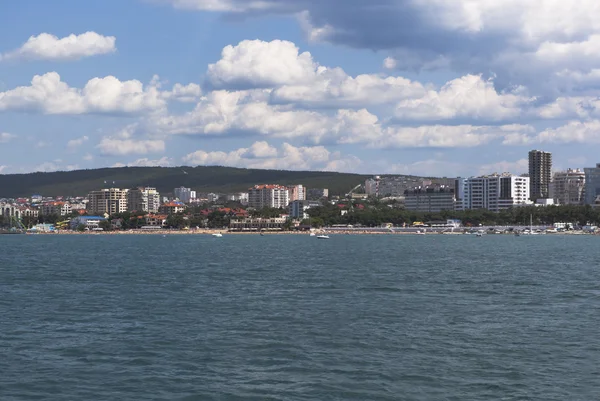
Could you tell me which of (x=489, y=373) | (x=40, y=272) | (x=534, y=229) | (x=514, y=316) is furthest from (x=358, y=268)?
(x=534, y=229)

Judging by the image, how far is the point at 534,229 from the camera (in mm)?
189875

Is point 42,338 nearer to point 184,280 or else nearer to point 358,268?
point 184,280

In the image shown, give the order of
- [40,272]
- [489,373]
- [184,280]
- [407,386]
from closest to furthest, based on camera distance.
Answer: [407,386] → [489,373] → [184,280] → [40,272]

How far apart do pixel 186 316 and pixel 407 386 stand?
13183mm

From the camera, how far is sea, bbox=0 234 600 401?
1941cm

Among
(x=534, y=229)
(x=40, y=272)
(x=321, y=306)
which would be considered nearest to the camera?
(x=321, y=306)

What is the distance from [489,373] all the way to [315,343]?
5820 mm

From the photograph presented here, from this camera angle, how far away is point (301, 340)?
2520cm

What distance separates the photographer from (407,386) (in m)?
19.5

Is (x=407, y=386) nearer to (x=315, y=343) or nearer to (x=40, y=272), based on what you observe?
(x=315, y=343)

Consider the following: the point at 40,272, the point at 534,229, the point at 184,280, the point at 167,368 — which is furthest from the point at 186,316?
the point at 534,229

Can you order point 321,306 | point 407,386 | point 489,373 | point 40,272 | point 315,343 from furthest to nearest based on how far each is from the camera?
→ point 40,272 → point 321,306 → point 315,343 → point 489,373 → point 407,386

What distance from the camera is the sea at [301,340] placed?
1941 cm

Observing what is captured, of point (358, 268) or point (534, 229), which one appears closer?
point (358, 268)
